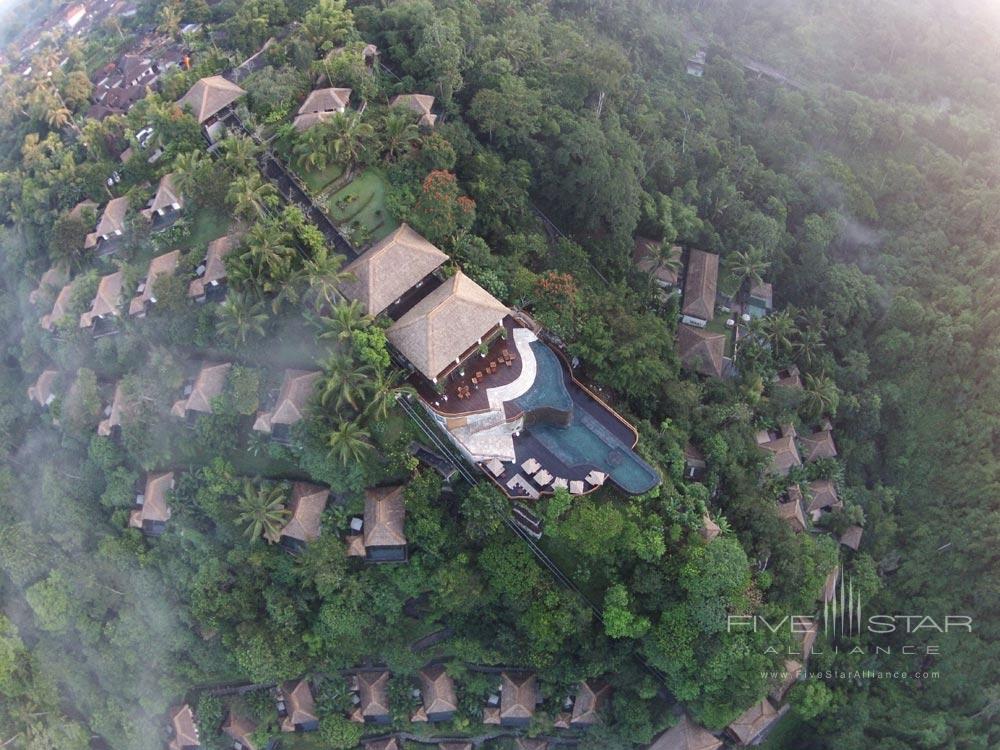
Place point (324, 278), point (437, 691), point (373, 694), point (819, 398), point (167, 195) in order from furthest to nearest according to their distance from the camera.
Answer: point (819, 398)
point (167, 195)
point (373, 694)
point (437, 691)
point (324, 278)

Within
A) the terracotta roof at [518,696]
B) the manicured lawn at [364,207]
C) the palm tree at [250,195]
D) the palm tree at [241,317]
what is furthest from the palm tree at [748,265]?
the palm tree at [241,317]

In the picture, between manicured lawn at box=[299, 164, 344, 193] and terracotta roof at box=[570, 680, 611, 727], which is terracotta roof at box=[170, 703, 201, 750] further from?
manicured lawn at box=[299, 164, 344, 193]

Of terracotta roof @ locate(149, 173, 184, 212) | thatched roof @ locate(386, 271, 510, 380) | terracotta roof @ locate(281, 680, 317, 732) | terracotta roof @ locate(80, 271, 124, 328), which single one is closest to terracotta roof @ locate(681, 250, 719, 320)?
thatched roof @ locate(386, 271, 510, 380)

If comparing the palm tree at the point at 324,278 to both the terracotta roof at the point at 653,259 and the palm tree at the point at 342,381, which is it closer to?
the palm tree at the point at 342,381

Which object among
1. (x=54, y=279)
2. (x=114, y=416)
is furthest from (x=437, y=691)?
(x=54, y=279)

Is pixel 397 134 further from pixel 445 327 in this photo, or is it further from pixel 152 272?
pixel 152 272

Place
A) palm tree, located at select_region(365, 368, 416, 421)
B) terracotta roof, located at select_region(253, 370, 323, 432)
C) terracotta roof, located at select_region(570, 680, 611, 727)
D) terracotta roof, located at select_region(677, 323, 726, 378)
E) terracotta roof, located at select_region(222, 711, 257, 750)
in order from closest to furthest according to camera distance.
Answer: palm tree, located at select_region(365, 368, 416, 421), terracotta roof, located at select_region(253, 370, 323, 432), terracotta roof, located at select_region(570, 680, 611, 727), terracotta roof, located at select_region(222, 711, 257, 750), terracotta roof, located at select_region(677, 323, 726, 378)

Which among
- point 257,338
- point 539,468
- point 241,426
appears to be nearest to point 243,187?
point 257,338
